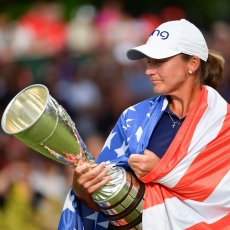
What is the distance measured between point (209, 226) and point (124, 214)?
1.52 feet

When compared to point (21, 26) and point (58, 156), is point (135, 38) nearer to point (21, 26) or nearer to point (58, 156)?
point (21, 26)

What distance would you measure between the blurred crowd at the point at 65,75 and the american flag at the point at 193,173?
2462 mm

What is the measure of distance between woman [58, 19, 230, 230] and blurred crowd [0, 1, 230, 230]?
2355 mm

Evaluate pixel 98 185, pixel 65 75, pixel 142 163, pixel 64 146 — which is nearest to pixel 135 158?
pixel 142 163

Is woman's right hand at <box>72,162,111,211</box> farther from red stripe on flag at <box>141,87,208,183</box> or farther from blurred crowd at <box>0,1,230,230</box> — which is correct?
blurred crowd at <box>0,1,230,230</box>

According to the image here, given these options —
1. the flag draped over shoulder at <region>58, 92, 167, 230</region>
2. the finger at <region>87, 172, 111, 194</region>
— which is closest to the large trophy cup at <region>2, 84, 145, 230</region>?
the finger at <region>87, 172, 111, 194</region>

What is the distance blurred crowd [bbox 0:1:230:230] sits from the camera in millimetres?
7352

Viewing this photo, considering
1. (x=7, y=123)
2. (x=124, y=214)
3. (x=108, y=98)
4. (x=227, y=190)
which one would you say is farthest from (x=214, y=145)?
(x=108, y=98)

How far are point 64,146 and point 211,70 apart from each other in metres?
1.03

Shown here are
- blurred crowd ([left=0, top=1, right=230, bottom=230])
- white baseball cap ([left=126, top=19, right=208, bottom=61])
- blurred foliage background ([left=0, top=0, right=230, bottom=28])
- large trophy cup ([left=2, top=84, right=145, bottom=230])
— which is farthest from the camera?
blurred foliage background ([left=0, top=0, right=230, bottom=28])

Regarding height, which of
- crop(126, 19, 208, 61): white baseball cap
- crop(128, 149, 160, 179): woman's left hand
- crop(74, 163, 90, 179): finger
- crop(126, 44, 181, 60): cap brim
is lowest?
crop(74, 163, 90, 179): finger

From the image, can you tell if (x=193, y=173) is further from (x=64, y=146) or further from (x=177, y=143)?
(x=64, y=146)

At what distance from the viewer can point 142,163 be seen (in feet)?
14.3

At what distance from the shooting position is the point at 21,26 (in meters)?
11.9
